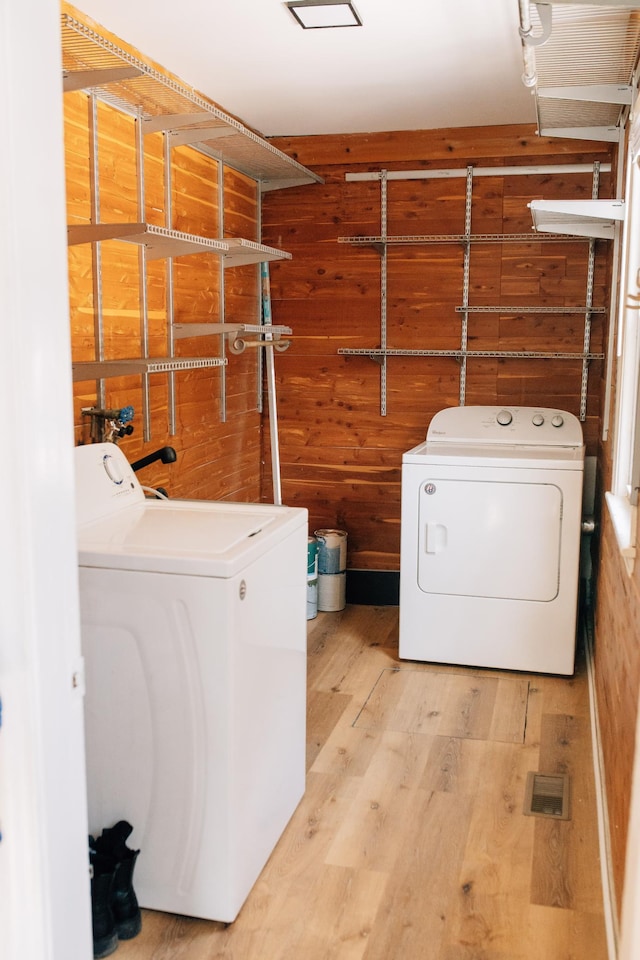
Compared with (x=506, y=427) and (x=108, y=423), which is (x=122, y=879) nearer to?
(x=108, y=423)

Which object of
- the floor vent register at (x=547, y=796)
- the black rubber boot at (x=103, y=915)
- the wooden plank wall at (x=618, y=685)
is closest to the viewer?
the wooden plank wall at (x=618, y=685)

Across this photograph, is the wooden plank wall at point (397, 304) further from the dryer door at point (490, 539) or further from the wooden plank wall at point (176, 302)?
the dryer door at point (490, 539)

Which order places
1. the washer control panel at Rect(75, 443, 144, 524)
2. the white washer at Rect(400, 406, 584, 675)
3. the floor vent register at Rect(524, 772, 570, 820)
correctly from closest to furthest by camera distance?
the washer control panel at Rect(75, 443, 144, 524) < the floor vent register at Rect(524, 772, 570, 820) < the white washer at Rect(400, 406, 584, 675)

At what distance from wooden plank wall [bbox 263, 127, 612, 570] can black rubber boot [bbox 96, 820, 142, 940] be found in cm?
259

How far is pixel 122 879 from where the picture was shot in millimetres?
2055

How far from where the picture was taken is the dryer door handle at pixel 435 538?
371cm

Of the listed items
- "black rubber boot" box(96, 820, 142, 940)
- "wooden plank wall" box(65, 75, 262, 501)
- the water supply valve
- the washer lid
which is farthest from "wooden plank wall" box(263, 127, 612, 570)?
"black rubber boot" box(96, 820, 142, 940)

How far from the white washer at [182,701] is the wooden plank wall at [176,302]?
94cm

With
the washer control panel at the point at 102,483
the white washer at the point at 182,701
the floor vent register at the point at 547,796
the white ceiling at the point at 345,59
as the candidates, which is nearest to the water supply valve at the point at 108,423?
the washer control panel at the point at 102,483

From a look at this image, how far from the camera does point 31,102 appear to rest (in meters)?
1.20

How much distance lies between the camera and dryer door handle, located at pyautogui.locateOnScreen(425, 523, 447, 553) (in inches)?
146

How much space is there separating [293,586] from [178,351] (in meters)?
1.46

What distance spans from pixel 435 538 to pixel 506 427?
0.74m

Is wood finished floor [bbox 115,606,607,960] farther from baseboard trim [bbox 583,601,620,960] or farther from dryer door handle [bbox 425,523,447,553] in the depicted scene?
dryer door handle [bbox 425,523,447,553]
